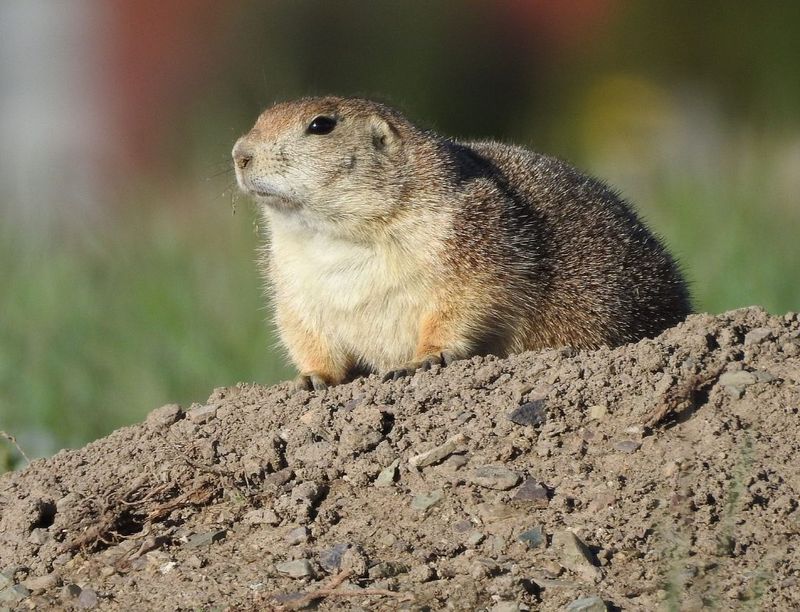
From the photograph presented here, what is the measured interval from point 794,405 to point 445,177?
7.16ft

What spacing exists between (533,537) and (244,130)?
844 centimetres

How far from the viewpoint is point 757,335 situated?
4.70 meters

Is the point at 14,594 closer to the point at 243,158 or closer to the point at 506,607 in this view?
the point at 506,607

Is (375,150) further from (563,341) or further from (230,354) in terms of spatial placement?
(230,354)

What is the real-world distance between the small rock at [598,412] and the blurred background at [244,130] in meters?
2.86

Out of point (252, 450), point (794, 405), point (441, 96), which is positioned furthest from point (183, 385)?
point (441, 96)

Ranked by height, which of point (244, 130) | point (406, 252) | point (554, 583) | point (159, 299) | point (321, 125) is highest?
point (244, 130)

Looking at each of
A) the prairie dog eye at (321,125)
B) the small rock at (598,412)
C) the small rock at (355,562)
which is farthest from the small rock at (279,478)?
the prairie dog eye at (321,125)

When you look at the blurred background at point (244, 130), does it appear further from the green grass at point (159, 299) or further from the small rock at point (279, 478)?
the small rock at point (279, 478)

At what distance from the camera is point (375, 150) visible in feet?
19.8

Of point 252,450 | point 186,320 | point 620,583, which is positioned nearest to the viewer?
point 620,583

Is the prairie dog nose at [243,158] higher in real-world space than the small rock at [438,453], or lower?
higher

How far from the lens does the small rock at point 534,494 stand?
13.3 ft

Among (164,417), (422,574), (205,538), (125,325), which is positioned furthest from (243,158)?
(125,325)
